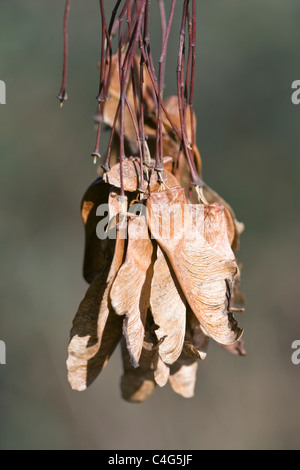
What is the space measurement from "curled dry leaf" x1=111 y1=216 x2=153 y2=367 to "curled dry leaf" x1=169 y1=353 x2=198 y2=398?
0.20 meters

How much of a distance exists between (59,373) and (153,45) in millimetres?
1601

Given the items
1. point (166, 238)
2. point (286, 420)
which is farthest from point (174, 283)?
point (286, 420)

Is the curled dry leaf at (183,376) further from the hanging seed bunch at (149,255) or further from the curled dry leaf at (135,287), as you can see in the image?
the curled dry leaf at (135,287)

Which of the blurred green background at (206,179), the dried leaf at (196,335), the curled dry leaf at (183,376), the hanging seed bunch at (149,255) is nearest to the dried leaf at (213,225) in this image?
the hanging seed bunch at (149,255)

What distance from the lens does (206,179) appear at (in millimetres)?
2639

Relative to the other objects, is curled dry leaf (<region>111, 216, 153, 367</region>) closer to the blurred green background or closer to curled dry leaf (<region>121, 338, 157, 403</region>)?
curled dry leaf (<region>121, 338, 157, 403</region>)

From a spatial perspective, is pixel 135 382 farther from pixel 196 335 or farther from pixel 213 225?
pixel 213 225

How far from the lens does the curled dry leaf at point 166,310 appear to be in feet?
2.43

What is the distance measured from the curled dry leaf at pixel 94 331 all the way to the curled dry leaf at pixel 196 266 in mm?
71

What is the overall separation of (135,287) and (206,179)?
1.95 meters

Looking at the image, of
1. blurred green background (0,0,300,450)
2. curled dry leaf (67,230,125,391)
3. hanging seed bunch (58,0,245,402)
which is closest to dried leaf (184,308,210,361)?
hanging seed bunch (58,0,245,402)

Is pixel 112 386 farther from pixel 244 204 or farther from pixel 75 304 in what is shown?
pixel 244 204

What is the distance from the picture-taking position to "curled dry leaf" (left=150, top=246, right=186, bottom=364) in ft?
2.43

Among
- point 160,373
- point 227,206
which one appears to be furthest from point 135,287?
point 227,206
